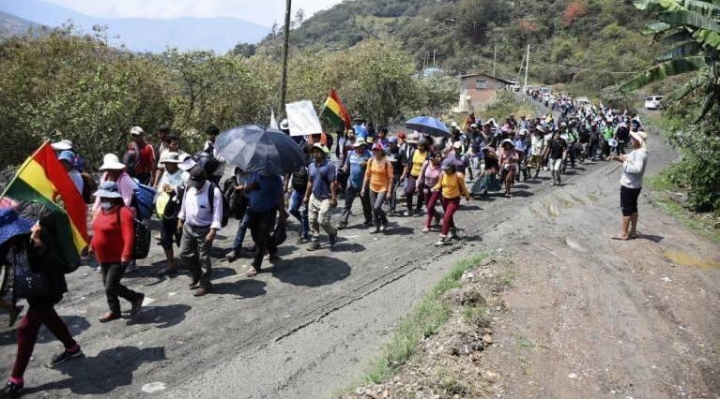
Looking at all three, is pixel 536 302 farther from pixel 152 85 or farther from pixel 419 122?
pixel 152 85

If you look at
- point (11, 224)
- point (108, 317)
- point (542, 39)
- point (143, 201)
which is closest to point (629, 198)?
point (143, 201)

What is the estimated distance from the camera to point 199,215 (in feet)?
22.0

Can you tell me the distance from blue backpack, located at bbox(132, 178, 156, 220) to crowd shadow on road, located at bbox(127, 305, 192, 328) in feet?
4.60

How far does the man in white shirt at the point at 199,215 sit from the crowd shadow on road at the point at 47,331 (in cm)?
139

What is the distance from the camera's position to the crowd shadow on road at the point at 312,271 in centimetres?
771

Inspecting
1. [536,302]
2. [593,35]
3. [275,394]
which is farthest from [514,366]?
[593,35]

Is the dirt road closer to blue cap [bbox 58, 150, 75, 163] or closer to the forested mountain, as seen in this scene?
blue cap [bbox 58, 150, 75, 163]

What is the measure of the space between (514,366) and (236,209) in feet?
14.8

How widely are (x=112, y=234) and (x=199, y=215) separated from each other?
3.63ft

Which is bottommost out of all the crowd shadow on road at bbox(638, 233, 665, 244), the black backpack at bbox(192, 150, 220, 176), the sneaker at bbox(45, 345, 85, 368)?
the sneaker at bbox(45, 345, 85, 368)

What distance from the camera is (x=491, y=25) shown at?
363 feet

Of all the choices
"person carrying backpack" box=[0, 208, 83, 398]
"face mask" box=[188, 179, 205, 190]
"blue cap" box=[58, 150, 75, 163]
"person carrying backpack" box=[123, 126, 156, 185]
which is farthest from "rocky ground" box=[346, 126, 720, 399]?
"person carrying backpack" box=[123, 126, 156, 185]

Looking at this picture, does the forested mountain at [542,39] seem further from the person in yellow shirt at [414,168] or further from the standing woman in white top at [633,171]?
the standing woman in white top at [633,171]

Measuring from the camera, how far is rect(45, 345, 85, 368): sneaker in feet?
17.2
